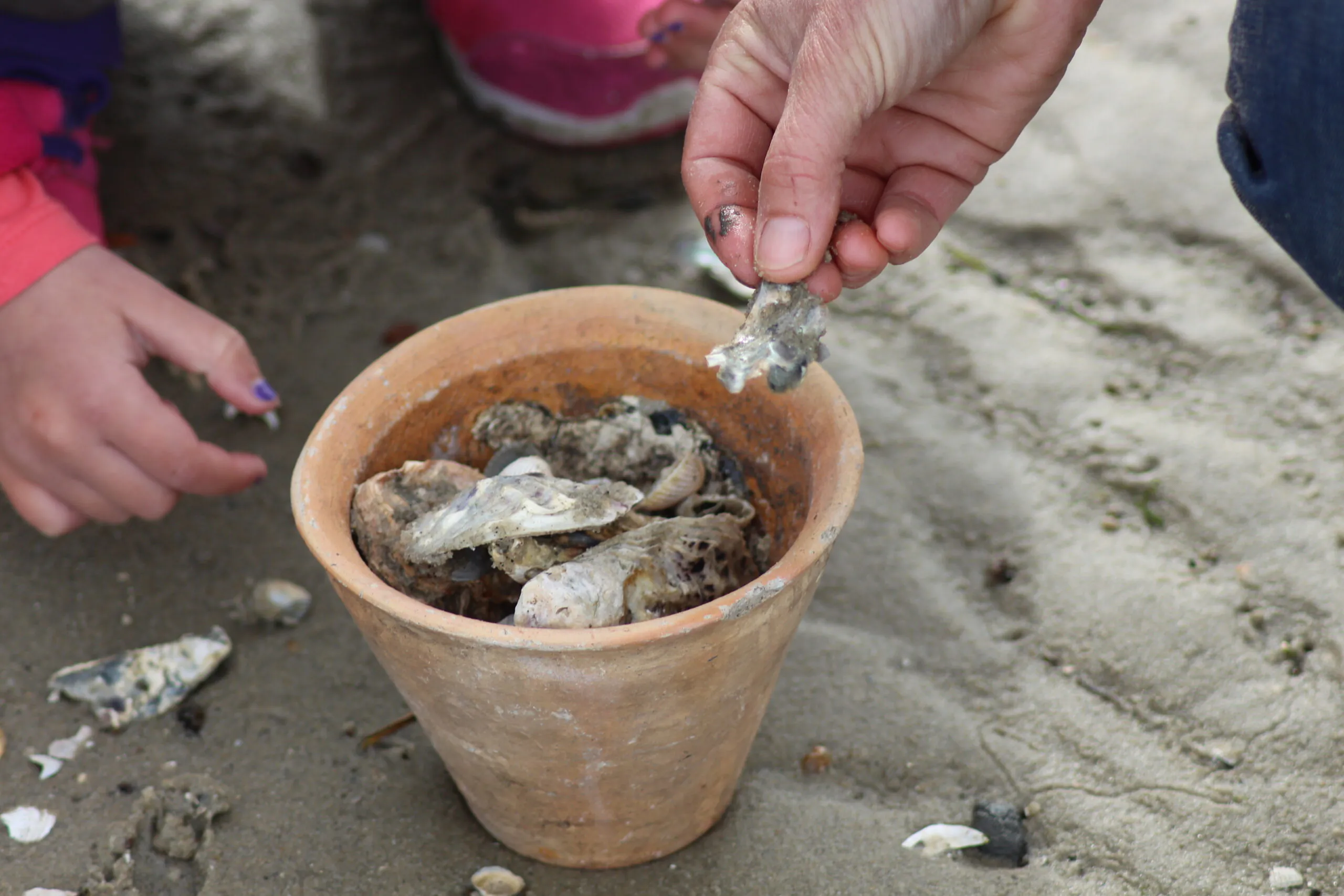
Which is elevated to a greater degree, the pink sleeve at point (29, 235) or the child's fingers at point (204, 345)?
the pink sleeve at point (29, 235)

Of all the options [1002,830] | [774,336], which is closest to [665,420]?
[774,336]

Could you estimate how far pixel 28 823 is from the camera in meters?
1.85

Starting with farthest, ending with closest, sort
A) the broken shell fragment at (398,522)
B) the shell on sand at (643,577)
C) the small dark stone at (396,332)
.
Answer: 1. the small dark stone at (396,332)
2. the broken shell fragment at (398,522)
3. the shell on sand at (643,577)

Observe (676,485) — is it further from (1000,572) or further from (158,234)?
(158,234)

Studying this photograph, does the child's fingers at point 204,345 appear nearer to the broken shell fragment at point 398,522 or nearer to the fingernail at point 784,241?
the broken shell fragment at point 398,522

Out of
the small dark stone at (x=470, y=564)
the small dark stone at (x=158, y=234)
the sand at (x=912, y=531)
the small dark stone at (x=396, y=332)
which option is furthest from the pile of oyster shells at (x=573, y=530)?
the small dark stone at (x=158, y=234)

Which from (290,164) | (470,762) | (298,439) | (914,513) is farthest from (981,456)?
(290,164)

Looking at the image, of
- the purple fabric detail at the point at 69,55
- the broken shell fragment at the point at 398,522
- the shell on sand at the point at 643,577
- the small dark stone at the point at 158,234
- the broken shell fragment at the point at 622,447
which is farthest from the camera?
the small dark stone at the point at 158,234

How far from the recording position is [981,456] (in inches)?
100

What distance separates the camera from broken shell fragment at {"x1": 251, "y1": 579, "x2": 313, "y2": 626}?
87.4 inches

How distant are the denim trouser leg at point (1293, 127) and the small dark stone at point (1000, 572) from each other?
2.83 feet

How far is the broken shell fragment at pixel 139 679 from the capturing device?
204 cm

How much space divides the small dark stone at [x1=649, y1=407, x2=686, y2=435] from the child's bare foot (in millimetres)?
1441

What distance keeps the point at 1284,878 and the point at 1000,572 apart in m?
0.75
